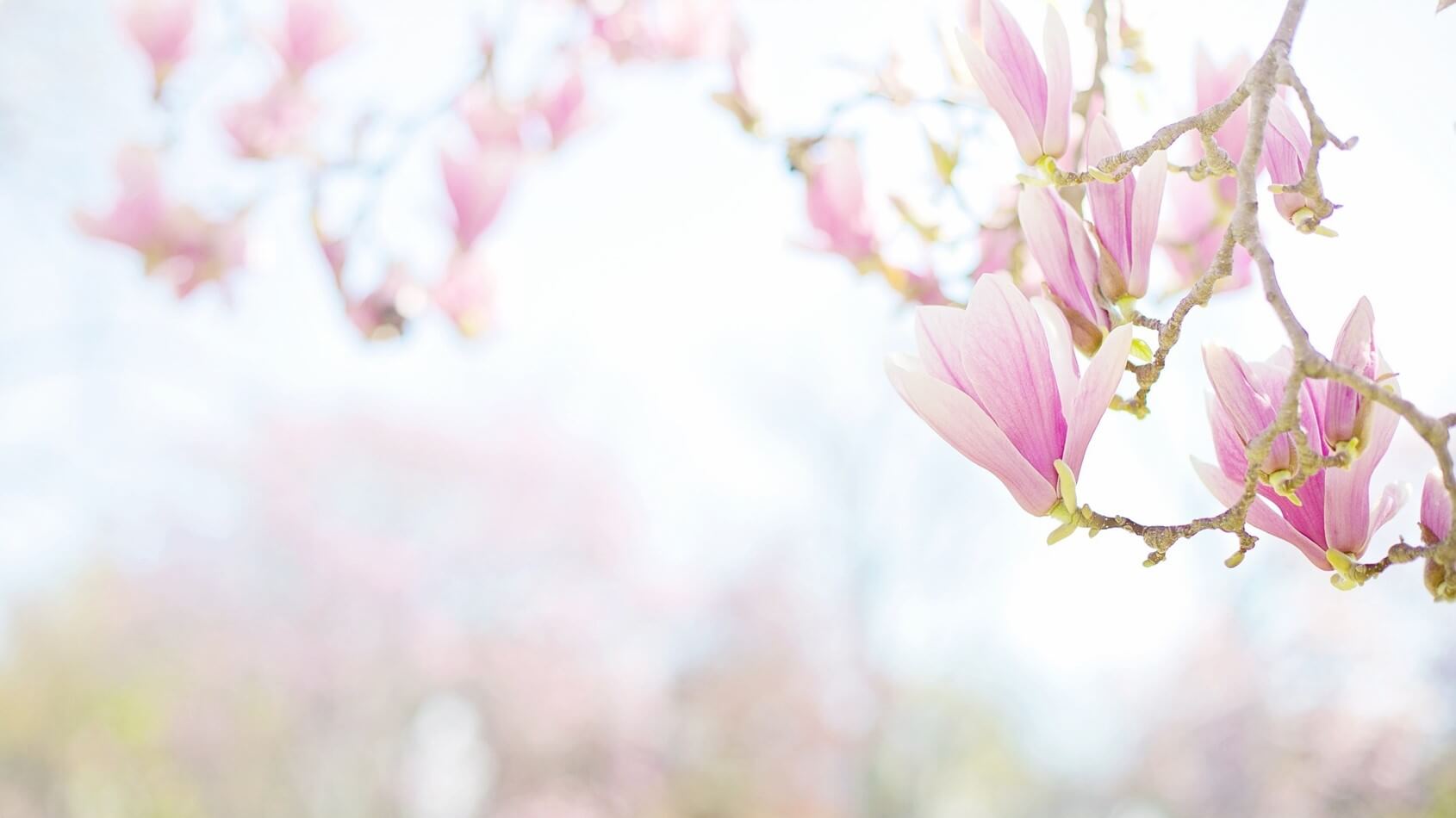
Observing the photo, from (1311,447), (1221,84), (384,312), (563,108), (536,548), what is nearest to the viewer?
(1311,447)

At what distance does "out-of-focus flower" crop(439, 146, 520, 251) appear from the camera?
60cm

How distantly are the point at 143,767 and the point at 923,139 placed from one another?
3.78 m

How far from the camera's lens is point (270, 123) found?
2.12ft

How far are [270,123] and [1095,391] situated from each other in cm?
59

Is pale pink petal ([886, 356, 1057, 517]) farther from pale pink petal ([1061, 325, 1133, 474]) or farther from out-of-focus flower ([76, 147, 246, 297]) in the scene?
out-of-focus flower ([76, 147, 246, 297])

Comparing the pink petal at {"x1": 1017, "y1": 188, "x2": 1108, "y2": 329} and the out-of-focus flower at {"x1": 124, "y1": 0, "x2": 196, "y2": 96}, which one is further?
the out-of-focus flower at {"x1": 124, "y1": 0, "x2": 196, "y2": 96}

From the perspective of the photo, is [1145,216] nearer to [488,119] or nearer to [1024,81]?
[1024,81]

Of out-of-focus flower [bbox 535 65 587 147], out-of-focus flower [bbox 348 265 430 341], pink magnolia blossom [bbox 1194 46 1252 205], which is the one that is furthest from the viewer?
out-of-focus flower [bbox 535 65 587 147]

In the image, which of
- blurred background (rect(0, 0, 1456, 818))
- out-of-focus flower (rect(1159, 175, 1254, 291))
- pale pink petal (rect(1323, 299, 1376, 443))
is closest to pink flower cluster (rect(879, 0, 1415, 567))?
pale pink petal (rect(1323, 299, 1376, 443))

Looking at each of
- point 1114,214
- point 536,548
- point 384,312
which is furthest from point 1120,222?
point 536,548

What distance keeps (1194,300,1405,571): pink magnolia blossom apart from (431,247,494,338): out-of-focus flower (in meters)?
0.50

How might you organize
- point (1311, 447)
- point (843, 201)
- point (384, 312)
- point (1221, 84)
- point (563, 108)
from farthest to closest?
point (563, 108) < point (384, 312) < point (843, 201) < point (1221, 84) < point (1311, 447)

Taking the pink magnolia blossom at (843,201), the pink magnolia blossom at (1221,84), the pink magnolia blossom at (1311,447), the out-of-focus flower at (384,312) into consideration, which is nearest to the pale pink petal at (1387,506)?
the pink magnolia blossom at (1311,447)

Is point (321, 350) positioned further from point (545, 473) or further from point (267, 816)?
point (267, 816)
